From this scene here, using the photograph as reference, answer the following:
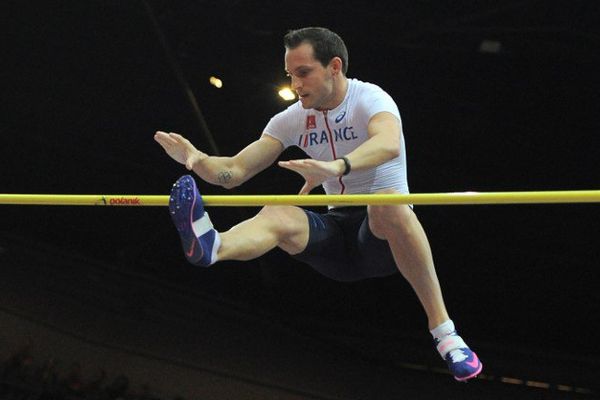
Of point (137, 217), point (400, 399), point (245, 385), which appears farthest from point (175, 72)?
point (400, 399)

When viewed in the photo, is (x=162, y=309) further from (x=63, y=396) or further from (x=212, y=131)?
(x=212, y=131)

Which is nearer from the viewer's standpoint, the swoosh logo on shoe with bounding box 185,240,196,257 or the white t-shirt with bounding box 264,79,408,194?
the swoosh logo on shoe with bounding box 185,240,196,257

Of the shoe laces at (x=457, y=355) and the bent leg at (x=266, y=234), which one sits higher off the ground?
the bent leg at (x=266, y=234)

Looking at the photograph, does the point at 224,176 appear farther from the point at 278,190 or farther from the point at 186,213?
the point at 278,190

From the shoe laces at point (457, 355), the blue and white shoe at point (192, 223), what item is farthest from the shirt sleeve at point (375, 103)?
the shoe laces at point (457, 355)

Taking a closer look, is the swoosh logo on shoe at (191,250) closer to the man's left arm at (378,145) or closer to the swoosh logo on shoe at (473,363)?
the man's left arm at (378,145)

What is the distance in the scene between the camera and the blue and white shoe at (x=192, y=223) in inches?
124

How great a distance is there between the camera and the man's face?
367cm

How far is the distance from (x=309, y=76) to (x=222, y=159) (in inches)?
24.0

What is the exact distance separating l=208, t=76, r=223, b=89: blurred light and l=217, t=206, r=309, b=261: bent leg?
13.9ft

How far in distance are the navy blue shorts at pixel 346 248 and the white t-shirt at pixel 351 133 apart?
0.55 ft

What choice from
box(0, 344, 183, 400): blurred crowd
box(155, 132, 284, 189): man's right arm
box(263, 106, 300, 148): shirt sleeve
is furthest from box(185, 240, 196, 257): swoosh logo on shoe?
box(0, 344, 183, 400): blurred crowd

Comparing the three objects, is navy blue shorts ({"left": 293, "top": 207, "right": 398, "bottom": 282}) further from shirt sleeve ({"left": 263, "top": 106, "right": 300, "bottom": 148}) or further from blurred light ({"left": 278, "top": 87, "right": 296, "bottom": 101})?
blurred light ({"left": 278, "top": 87, "right": 296, "bottom": 101})

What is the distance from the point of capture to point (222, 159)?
3826mm
